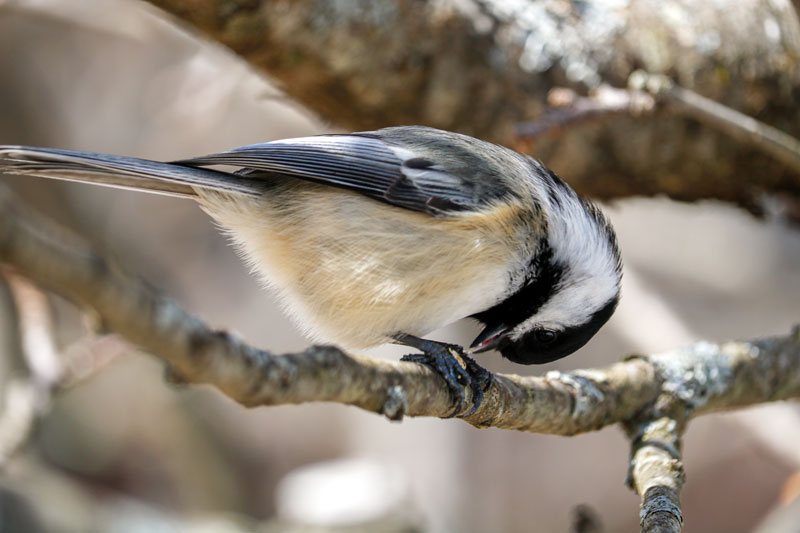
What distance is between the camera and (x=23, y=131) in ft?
17.5

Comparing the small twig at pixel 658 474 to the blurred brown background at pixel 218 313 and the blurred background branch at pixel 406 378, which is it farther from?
the blurred brown background at pixel 218 313

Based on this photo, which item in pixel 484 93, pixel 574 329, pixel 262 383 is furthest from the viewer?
pixel 484 93

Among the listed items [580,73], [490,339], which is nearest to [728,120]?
[580,73]

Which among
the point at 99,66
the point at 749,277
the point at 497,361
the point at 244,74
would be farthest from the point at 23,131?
the point at 749,277

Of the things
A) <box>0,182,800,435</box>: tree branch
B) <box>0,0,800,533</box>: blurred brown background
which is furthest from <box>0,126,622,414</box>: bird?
<box>0,0,800,533</box>: blurred brown background

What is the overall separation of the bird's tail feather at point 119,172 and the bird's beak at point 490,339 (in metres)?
0.67

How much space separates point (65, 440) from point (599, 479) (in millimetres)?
3810

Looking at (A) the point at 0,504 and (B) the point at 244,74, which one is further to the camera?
(B) the point at 244,74

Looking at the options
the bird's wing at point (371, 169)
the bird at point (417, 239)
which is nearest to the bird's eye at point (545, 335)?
the bird at point (417, 239)

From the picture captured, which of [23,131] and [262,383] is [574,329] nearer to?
[262,383]

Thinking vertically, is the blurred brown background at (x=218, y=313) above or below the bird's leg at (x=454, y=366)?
above

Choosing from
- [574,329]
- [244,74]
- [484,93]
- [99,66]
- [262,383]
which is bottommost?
[262,383]

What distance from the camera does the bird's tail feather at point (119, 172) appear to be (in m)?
1.46

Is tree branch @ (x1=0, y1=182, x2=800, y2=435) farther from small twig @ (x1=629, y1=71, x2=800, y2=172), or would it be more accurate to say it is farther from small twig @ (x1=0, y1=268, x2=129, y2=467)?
small twig @ (x1=0, y1=268, x2=129, y2=467)
